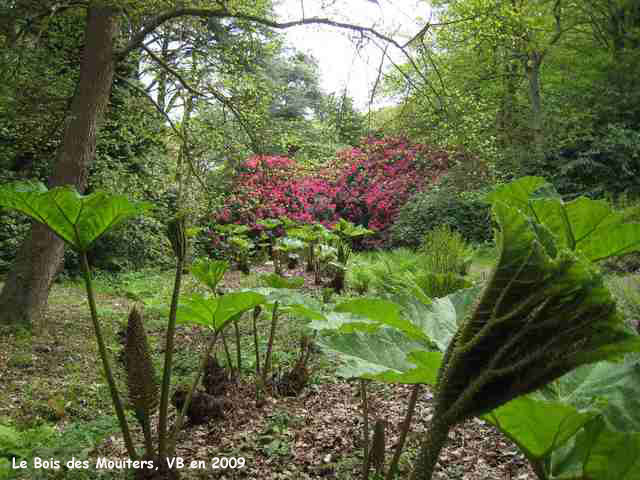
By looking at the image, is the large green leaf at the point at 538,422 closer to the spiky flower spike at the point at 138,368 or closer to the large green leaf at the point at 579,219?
the large green leaf at the point at 579,219

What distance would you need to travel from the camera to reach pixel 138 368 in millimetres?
1654

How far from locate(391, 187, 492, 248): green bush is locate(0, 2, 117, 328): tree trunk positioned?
814 centimetres

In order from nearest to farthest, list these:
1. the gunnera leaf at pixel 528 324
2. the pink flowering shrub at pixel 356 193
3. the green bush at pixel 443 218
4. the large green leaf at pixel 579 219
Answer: the gunnera leaf at pixel 528 324, the large green leaf at pixel 579 219, the green bush at pixel 443 218, the pink flowering shrub at pixel 356 193

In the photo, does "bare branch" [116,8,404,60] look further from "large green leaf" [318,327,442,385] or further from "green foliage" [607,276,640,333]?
"large green leaf" [318,327,442,385]

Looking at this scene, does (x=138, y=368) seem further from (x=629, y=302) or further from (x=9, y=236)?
(x=9, y=236)

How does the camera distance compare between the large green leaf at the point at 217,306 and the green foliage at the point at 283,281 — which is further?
the green foliage at the point at 283,281

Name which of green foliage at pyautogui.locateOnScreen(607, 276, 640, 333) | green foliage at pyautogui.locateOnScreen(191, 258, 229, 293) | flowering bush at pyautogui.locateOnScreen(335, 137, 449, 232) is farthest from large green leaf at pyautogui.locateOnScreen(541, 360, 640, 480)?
flowering bush at pyautogui.locateOnScreen(335, 137, 449, 232)

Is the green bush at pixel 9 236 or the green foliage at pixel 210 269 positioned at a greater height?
the green bush at pixel 9 236

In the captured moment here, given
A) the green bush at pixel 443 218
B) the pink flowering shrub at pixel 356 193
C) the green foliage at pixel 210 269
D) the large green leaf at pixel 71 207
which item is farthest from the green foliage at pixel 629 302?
the pink flowering shrub at pixel 356 193

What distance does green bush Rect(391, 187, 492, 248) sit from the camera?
11.4 meters

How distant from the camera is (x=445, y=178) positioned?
438 inches

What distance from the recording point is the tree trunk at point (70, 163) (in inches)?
186

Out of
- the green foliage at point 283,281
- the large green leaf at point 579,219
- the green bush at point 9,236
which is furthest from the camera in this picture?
the green bush at point 9,236

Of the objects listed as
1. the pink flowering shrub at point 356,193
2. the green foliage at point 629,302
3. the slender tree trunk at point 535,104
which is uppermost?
the slender tree trunk at point 535,104
